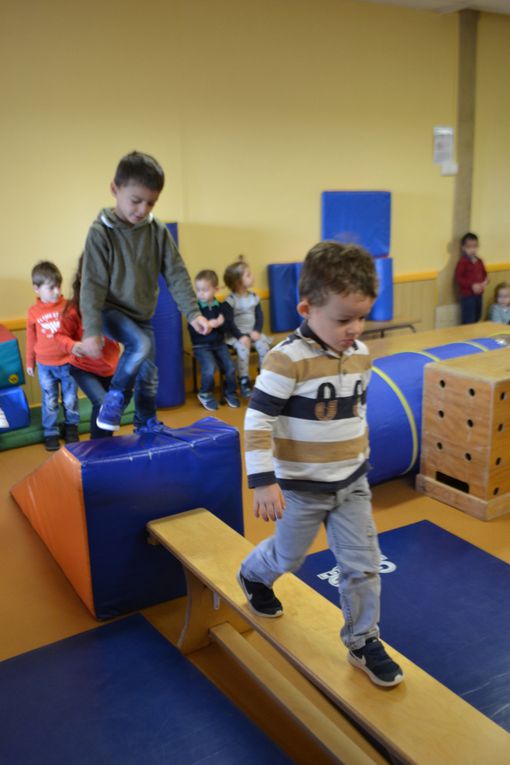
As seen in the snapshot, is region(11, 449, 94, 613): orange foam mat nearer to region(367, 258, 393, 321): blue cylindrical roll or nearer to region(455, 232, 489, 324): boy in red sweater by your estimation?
region(367, 258, 393, 321): blue cylindrical roll

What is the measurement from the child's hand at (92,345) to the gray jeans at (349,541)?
1.23 meters

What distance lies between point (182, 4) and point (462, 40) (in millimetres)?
3686

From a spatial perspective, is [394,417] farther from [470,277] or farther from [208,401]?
[470,277]

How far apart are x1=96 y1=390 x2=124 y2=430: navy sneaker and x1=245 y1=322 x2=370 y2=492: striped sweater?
51.3 inches

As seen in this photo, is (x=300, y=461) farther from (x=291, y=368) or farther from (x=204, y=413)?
(x=204, y=413)

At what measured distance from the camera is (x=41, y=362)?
507cm

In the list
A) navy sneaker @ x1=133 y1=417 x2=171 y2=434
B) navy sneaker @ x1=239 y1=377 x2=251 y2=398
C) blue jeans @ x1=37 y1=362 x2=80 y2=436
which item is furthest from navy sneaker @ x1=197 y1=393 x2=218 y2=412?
navy sneaker @ x1=133 y1=417 x2=171 y2=434

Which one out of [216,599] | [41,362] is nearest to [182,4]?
[41,362]

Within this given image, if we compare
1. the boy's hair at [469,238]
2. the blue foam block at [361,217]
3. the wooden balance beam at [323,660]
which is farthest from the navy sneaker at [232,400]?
the boy's hair at [469,238]

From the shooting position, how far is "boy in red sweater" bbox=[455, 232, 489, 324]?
330 inches

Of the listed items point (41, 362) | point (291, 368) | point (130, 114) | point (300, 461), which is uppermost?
point (130, 114)

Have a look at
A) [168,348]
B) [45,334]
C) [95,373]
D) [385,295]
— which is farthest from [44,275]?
[385,295]

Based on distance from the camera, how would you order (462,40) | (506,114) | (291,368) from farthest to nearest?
(506,114)
(462,40)
(291,368)

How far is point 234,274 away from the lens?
6.23m
